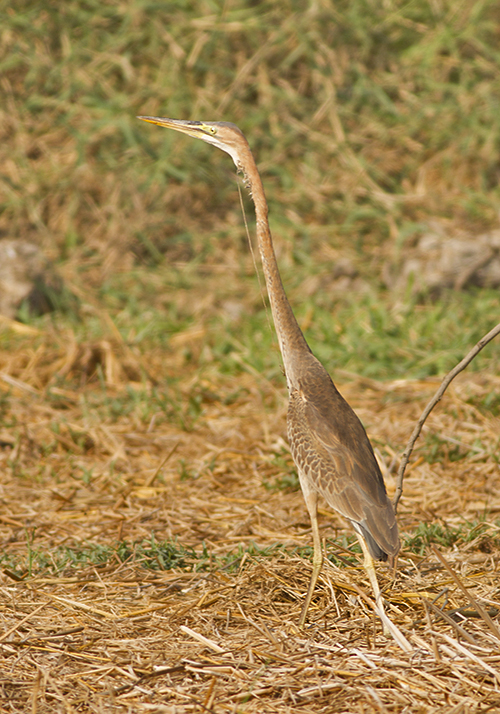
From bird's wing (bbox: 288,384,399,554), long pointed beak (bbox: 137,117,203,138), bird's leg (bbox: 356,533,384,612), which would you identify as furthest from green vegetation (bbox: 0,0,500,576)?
bird's leg (bbox: 356,533,384,612)

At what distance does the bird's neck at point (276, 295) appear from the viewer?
8.77ft

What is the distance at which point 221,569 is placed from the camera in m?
2.68

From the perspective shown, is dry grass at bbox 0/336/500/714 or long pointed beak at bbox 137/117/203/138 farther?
long pointed beak at bbox 137/117/203/138

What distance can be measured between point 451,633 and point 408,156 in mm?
5486

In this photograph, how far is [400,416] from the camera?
4.11m

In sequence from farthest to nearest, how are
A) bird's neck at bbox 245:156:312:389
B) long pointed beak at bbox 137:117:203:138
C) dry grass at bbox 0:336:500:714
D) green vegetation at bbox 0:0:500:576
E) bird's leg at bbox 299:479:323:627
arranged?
green vegetation at bbox 0:0:500:576
long pointed beak at bbox 137:117:203:138
bird's neck at bbox 245:156:312:389
bird's leg at bbox 299:479:323:627
dry grass at bbox 0:336:500:714

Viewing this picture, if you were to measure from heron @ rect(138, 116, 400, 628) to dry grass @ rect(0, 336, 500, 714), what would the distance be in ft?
0.58

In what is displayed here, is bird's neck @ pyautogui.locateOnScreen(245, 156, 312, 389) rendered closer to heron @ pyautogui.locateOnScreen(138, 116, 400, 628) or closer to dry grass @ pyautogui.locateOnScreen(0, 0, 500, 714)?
heron @ pyautogui.locateOnScreen(138, 116, 400, 628)

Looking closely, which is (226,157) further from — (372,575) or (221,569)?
(372,575)

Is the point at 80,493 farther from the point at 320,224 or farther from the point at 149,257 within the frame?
the point at 320,224

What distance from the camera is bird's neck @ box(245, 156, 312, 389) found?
2.67 meters

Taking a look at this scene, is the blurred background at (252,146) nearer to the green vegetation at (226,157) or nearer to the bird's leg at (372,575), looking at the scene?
the green vegetation at (226,157)

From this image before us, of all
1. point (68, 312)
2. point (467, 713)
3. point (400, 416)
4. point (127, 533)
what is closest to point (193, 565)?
point (127, 533)

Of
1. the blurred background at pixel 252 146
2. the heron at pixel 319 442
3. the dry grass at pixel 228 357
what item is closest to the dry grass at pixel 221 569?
the dry grass at pixel 228 357
